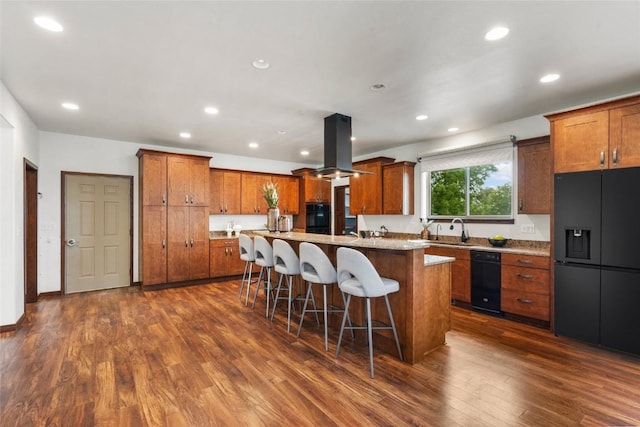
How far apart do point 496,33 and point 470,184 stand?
124 inches

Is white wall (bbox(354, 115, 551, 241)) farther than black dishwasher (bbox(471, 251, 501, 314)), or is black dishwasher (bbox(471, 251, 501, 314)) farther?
white wall (bbox(354, 115, 551, 241))

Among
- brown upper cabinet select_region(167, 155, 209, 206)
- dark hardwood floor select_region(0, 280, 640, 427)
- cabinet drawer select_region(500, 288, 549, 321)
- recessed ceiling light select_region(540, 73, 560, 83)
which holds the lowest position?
dark hardwood floor select_region(0, 280, 640, 427)

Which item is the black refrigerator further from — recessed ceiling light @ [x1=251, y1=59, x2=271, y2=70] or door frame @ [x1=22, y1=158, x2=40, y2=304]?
door frame @ [x1=22, y1=158, x2=40, y2=304]

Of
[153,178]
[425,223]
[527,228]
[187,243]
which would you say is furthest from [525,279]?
[153,178]

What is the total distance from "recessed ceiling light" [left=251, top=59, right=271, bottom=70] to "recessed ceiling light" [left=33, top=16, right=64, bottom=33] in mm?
1400

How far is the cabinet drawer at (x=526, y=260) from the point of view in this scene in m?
3.59

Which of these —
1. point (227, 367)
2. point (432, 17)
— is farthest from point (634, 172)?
point (227, 367)

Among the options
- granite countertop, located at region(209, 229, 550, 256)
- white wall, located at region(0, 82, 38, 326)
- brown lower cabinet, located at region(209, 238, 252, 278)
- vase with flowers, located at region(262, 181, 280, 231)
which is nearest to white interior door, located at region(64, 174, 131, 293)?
brown lower cabinet, located at region(209, 238, 252, 278)

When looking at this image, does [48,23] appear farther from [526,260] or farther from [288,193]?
[288,193]

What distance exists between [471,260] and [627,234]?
1.65 meters

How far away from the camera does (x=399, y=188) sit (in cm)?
565

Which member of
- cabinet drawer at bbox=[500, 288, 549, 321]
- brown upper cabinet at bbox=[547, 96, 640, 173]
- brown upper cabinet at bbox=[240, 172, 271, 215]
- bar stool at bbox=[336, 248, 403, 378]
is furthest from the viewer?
brown upper cabinet at bbox=[240, 172, 271, 215]

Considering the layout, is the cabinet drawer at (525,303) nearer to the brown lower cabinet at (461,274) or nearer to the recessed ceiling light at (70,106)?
the brown lower cabinet at (461,274)

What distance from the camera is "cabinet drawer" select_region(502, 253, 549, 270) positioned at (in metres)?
3.59
